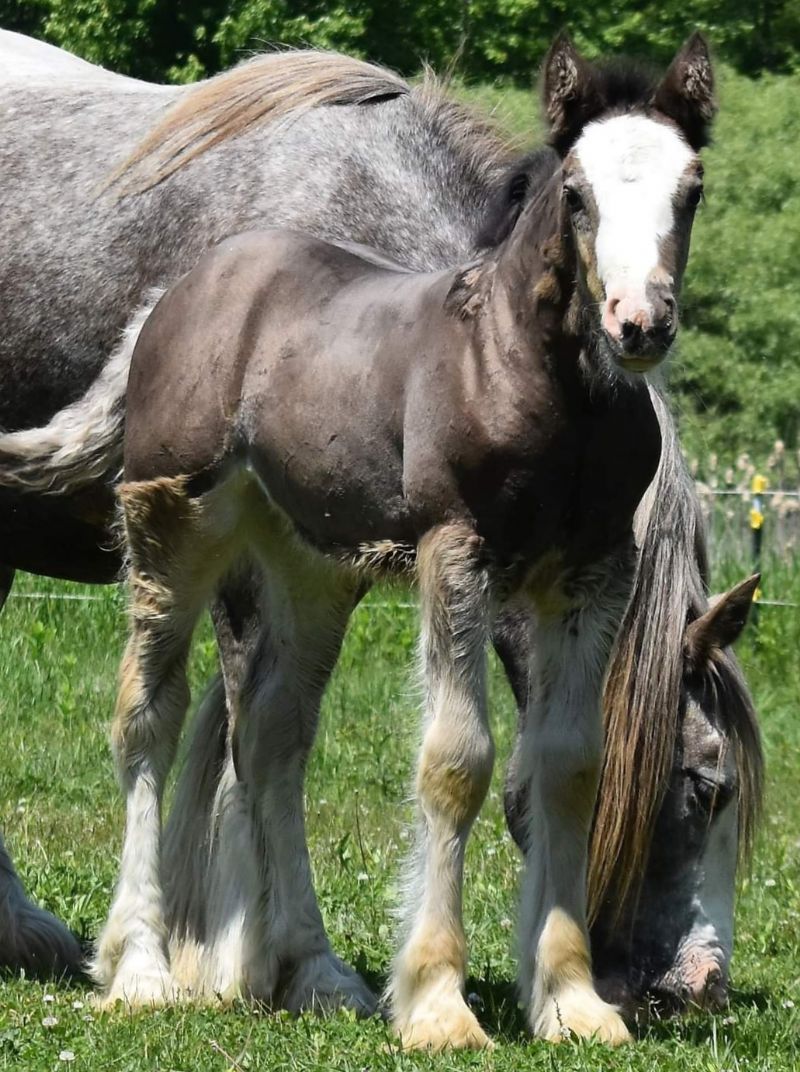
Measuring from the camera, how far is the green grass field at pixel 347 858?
4.15 meters

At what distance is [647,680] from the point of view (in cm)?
458

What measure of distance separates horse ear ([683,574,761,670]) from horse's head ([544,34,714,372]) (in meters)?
1.03

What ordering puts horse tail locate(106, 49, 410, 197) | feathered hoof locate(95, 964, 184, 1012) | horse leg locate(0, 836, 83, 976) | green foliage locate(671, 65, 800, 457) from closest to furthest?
feathered hoof locate(95, 964, 184, 1012) → horse leg locate(0, 836, 83, 976) → horse tail locate(106, 49, 410, 197) → green foliage locate(671, 65, 800, 457)

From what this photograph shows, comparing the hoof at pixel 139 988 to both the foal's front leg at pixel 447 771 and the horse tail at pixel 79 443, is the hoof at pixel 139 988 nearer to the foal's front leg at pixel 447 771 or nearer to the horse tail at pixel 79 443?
the foal's front leg at pixel 447 771

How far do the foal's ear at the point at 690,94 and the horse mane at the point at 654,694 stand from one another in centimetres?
90

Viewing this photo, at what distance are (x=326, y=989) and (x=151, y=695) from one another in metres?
0.88

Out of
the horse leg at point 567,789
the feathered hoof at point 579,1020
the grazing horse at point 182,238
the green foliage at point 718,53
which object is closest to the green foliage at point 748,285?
the green foliage at point 718,53

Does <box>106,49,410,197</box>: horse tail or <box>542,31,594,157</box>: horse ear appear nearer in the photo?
<box>542,31,594,157</box>: horse ear

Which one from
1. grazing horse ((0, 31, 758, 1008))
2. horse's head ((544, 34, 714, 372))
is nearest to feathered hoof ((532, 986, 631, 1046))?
grazing horse ((0, 31, 758, 1008))

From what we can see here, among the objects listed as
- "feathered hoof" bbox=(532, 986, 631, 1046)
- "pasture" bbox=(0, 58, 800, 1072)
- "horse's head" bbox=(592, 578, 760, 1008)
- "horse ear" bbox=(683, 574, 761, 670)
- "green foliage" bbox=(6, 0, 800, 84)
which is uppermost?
"green foliage" bbox=(6, 0, 800, 84)

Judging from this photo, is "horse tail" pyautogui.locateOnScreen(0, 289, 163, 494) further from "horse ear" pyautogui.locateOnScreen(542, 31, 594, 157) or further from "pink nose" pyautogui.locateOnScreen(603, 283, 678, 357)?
"pink nose" pyautogui.locateOnScreen(603, 283, 678, 357)

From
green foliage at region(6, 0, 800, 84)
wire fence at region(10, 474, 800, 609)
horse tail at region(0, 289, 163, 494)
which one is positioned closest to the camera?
horse tail at region(0, 289, 163, 494)

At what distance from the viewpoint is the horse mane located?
4.49 meters

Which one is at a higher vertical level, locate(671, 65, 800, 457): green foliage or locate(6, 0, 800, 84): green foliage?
locate(6, 0, 800, 84): green foliage
